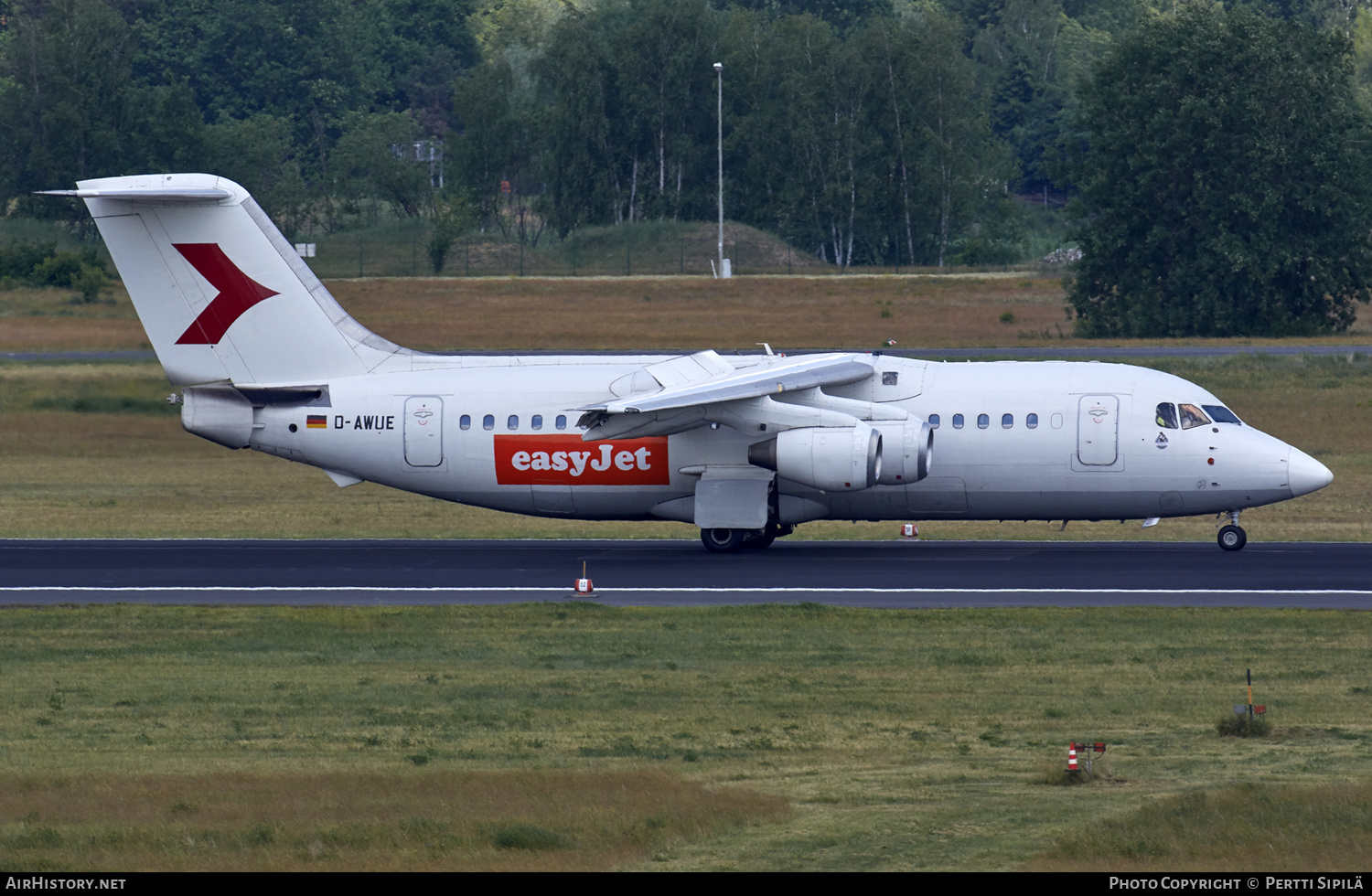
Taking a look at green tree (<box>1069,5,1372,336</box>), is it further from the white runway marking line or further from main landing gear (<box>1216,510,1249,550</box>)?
the white runway marking line

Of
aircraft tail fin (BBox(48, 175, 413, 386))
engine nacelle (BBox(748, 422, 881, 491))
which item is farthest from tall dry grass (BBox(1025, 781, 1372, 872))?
aircraft tail fin (BBox(48, 175, 413, 386))

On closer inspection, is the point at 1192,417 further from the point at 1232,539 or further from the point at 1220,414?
the point at 1232,539

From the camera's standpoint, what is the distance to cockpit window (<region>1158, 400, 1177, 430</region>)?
28578 millimetres

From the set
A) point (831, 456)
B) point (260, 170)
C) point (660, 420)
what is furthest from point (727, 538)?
point (260, 170)

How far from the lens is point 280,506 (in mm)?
38906

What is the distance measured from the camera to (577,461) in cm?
2953

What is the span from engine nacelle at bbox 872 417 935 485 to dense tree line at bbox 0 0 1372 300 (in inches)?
2023

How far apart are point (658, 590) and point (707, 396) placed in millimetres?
3692

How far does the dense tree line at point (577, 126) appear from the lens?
83812mm

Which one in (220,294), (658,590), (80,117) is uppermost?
(80,117)

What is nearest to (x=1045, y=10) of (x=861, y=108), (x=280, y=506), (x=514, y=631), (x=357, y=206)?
(x=861, y=108)

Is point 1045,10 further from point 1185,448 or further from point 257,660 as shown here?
point 257,660

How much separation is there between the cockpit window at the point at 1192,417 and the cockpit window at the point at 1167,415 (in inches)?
5.4

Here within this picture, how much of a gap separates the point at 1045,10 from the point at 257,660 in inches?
4821
